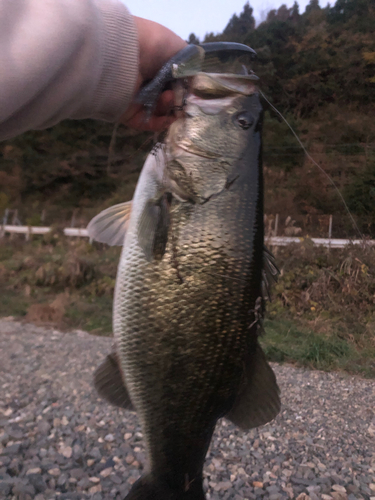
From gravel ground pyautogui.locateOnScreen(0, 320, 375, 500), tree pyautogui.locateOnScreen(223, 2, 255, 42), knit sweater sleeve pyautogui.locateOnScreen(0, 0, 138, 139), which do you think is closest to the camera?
knit sweater sleeve pyautogui.locateOnScreen(0, 0, 138, 139)

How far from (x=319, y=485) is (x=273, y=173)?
16.7 metres

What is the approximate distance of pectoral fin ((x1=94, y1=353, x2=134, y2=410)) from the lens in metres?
1.32

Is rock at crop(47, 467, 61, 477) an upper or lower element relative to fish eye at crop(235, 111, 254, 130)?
lower

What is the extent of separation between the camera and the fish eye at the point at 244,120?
128 cm

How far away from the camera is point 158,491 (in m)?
1.26

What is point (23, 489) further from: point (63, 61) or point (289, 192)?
point (289, 192)

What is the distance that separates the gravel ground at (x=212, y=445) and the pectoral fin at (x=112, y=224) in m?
2.25

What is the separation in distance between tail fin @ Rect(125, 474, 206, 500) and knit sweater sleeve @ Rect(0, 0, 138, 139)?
3.93ft

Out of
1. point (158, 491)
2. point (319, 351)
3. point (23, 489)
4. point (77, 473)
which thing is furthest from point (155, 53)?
A: point (319, 351)

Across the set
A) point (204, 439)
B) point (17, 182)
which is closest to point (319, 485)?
point (204, 439)

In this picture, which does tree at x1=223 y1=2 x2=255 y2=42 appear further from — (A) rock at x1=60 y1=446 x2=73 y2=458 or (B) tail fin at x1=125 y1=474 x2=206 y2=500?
(B) tail fin at x1=125 y1=474 x2=206 y2=500

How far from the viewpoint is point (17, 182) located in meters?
20.5

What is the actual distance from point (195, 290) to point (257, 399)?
45 centimetres

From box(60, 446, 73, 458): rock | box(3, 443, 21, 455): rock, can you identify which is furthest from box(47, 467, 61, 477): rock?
box(3, 443, 21, 455): rock
